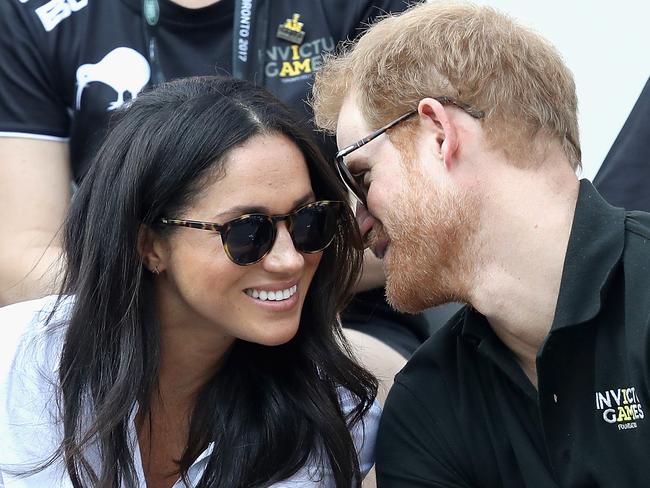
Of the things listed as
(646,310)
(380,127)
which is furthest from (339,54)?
(646,310)

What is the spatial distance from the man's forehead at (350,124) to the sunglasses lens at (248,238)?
345 mm

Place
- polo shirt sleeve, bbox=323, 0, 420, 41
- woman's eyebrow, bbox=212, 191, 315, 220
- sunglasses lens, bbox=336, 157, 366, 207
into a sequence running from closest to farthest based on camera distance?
woman's eyebrow, bbox=212, 191, 315, 220 → sunglasses lens, bbox=336, 157, 366, 207 → polo shirt sleeve, bbox=323, 0, 420, 41

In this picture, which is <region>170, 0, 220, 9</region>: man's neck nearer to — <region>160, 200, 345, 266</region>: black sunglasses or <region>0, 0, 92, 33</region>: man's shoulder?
<region>0, 0, 92, 33</region>: man's shoulder

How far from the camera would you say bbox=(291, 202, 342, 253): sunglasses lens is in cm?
227

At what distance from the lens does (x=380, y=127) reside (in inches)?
94.5

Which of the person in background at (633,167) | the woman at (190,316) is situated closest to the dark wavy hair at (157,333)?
the woman at (190,316)

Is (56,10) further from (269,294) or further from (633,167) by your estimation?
(633,167)

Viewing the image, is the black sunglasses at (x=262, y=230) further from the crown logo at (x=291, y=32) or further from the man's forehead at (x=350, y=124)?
the crown logo at (x=291, y=32)

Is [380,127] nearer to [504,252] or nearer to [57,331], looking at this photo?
[504,252]

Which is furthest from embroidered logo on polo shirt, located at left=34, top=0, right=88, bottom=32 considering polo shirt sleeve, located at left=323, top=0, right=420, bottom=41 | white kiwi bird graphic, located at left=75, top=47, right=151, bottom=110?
polo shirt sleeve, located at left=323, top=0, right=420, bottom=41

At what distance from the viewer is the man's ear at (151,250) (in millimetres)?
2277

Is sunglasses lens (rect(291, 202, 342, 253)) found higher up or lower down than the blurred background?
higher up

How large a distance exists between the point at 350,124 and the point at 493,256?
44 centimetres

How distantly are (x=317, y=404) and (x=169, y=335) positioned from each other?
0.36 meters
